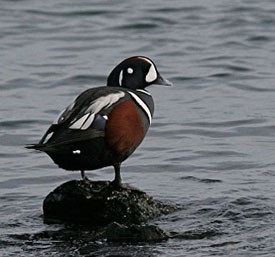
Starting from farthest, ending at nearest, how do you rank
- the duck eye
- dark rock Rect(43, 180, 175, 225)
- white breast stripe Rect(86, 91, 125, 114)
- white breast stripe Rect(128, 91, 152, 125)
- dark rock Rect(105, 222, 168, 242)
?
the duck eye, white breast stripe Rect(128, 91, 152, 125), dark rock Rect(43, 180, 175, 225), white breast stripe Rect(86, 91, 125, 114), dark rock Rect(105, 222, 168, 242)

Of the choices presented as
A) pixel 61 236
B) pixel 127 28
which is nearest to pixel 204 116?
pixel 61 236

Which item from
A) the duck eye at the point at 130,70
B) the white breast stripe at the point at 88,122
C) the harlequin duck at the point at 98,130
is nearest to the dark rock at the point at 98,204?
the harlequin duck at the point at 98,130

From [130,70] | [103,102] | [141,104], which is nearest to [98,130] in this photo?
[103,102]

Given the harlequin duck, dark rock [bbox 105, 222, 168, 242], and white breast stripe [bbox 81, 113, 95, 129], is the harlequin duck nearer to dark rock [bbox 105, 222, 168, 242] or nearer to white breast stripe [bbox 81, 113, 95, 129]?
white breast stripe [bbox 81, 113, 95, 129]

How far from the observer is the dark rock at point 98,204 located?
8422mm

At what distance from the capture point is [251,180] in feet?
32.2

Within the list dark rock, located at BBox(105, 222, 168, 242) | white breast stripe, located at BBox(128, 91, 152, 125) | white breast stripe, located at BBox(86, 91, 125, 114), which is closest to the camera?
dark rock, located at BBox(105, 222, 168, 242)

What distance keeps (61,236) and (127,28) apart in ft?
35.1

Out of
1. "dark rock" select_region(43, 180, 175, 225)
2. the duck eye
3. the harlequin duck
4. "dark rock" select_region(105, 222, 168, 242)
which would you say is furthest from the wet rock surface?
the duck eye

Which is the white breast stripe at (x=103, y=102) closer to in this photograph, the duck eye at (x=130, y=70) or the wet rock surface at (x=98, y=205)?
the duck eye at (x=130, y=70)

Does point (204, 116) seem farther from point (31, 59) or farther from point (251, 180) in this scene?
point (31, 59)

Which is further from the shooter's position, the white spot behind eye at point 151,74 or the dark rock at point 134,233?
the white spot behind eye at point 151,74

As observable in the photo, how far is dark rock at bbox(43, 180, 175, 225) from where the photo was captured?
8.42 metres

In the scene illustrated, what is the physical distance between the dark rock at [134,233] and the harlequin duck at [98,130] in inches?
28.0
